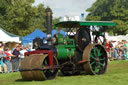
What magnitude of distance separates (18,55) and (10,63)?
2.14ft

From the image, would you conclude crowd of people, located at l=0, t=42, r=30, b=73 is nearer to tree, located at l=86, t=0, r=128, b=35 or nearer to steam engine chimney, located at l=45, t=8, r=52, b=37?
steam engine chimney, located at l=45, t=8, r=52, b=37

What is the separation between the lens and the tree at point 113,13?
47497 millimetres

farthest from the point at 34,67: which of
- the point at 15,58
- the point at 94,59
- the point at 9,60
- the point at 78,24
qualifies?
the point at 15,58

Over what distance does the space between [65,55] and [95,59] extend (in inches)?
43.6

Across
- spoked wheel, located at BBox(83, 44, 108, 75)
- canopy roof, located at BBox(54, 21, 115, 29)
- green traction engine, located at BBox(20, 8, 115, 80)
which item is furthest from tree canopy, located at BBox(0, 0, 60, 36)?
spoked wheel, located at BBox(83, 44, 108, 75)

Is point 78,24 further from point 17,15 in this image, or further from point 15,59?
point 17,15

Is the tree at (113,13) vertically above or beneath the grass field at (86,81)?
above

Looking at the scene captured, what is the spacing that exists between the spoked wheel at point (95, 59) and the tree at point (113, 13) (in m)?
37.8

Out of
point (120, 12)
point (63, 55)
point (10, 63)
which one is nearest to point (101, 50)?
point (63, 55)

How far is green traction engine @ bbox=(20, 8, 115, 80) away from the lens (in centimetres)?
820

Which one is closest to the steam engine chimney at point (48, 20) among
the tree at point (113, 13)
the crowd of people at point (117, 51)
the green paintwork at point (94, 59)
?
the green paintwork at point (94, 59)

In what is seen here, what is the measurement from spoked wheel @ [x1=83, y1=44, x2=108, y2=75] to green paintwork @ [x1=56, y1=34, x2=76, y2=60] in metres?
0.46

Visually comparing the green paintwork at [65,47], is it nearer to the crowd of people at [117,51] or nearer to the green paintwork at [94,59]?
the green paintwork at [94,59]

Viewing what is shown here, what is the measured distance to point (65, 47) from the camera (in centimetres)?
940
